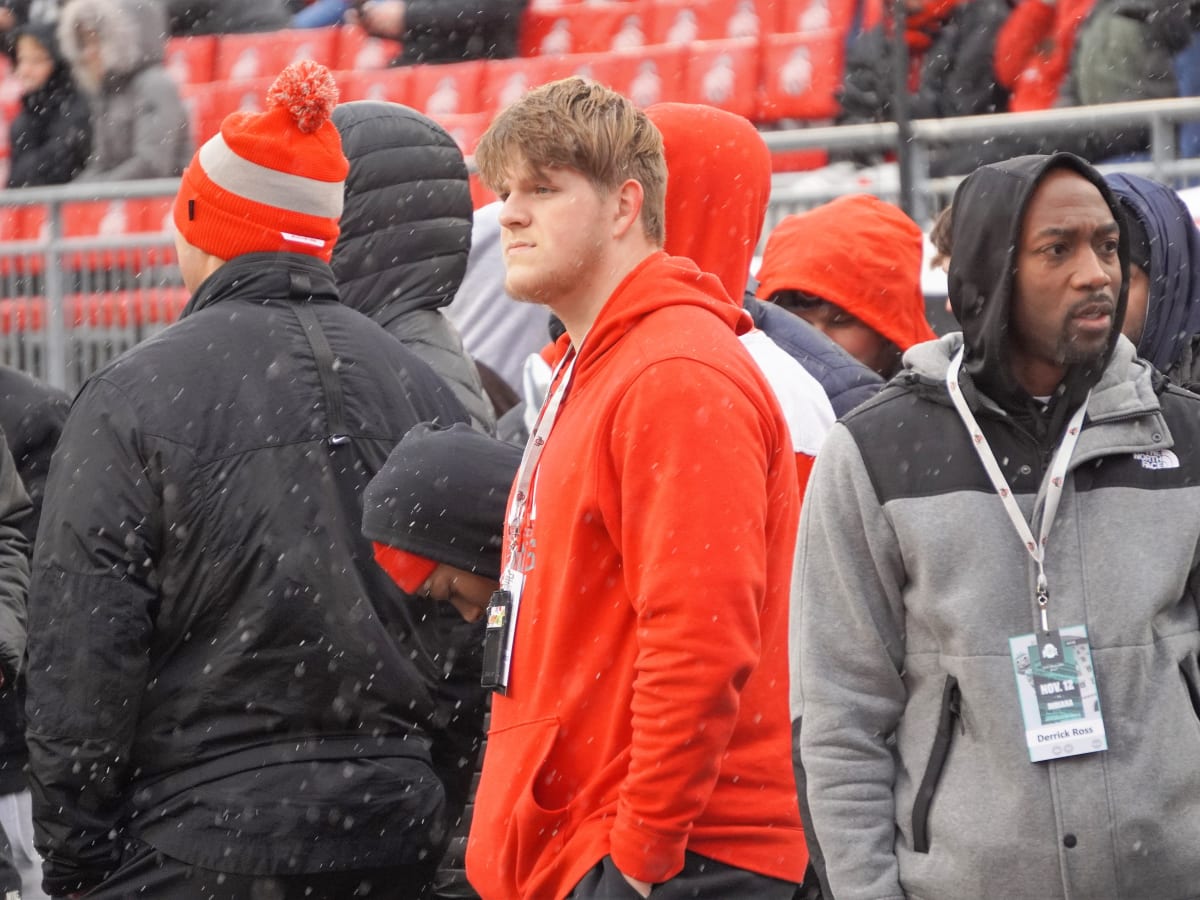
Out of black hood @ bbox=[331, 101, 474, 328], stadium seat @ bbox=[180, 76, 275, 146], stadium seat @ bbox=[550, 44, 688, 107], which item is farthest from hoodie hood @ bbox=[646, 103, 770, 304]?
stadium seat @ bbox=[180, 76, 275, 146]

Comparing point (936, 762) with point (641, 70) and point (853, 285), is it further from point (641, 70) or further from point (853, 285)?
point (641, 70)

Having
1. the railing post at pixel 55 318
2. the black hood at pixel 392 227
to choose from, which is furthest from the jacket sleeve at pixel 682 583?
the railing post at pixel 55 318

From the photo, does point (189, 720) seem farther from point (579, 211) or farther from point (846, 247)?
point (846, 247)

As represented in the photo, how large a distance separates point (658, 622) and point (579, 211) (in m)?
0.69

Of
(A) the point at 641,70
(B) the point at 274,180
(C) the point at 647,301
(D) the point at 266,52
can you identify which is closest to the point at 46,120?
(D) the point at 266,52

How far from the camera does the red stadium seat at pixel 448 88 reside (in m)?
11.8

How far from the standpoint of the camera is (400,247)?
4793mm

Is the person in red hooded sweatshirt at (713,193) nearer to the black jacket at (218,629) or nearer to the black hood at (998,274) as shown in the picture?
the black jacket at (218,629)

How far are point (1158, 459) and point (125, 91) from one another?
870cm

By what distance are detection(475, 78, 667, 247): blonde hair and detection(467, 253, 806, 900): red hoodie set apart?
0.50 feet

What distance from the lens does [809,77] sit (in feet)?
34.1

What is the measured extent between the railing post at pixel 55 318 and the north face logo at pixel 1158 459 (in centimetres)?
660

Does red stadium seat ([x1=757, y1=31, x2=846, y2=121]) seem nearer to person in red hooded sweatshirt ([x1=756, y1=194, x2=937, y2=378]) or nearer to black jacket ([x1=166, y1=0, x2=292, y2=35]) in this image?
black jacket ([x1=166, y1=0, x2=292, y2=35])

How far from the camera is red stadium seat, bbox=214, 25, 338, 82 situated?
Result: 1298cm
